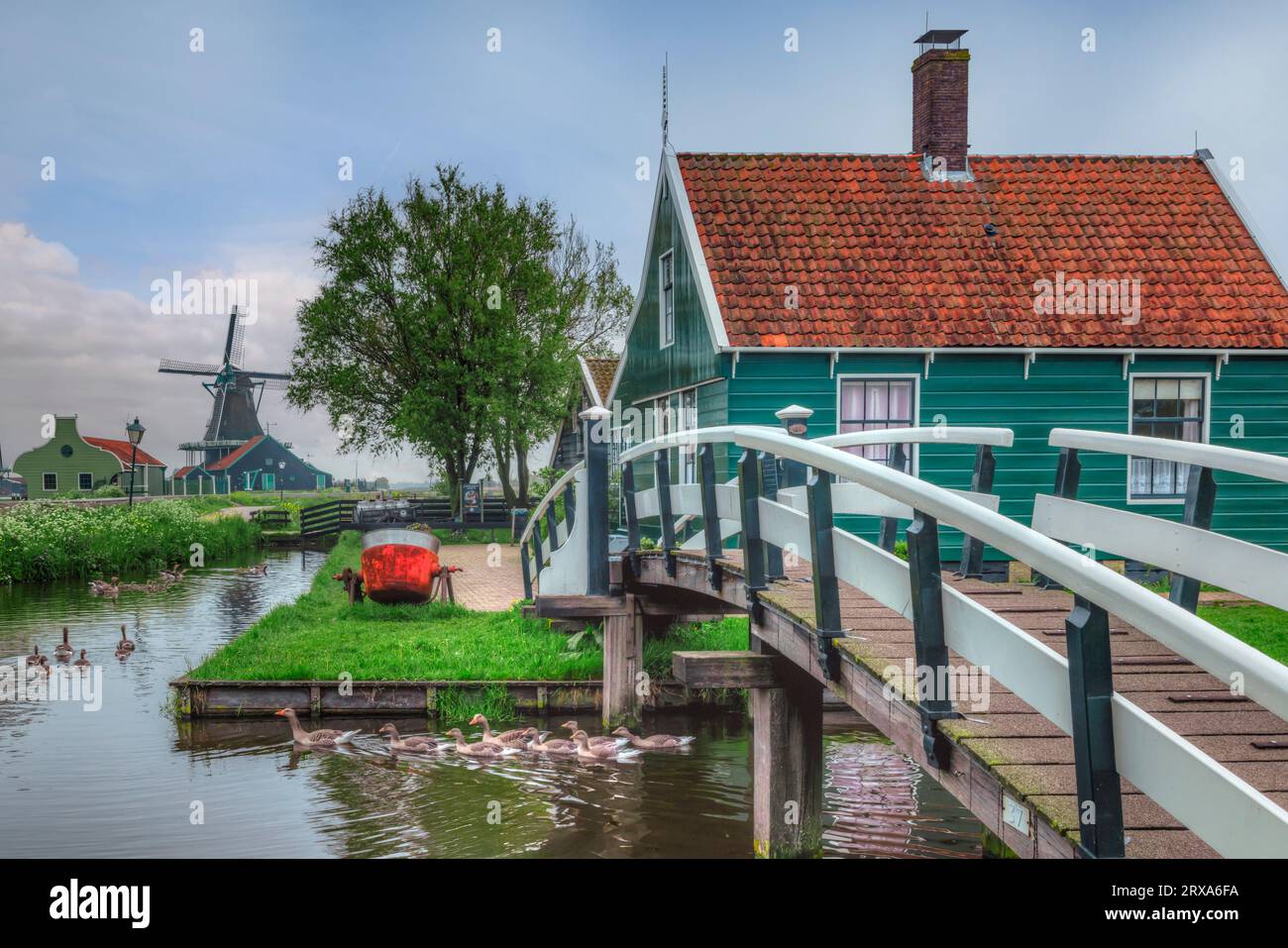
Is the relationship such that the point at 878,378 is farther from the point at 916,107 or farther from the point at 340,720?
the point at 340,720

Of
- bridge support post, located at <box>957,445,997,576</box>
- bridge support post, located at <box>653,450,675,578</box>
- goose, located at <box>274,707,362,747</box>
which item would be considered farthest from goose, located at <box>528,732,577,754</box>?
bridge support post, located at <box>957,445,997,576</box>

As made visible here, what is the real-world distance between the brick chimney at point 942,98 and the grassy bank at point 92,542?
20237 millimetres

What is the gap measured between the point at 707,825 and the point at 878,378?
8492 millimetres

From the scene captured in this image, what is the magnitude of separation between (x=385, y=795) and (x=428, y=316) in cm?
2733

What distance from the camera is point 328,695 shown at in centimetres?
1172

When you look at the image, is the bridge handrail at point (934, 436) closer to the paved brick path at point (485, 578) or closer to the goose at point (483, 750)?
the goose at point (483, 750)

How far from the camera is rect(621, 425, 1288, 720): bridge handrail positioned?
2.56 metres

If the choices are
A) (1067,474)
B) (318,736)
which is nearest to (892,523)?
(1067,474)

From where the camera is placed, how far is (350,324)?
37438 millimetres

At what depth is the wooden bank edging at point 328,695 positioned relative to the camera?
1168 centimetres

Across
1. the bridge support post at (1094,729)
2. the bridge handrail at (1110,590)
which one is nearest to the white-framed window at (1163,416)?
the bridge handrail at (1110,590)

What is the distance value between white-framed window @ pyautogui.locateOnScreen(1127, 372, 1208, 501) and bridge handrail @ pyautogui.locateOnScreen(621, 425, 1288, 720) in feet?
42.4

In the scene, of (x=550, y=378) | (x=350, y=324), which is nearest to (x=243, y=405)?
(x=350, y=324)

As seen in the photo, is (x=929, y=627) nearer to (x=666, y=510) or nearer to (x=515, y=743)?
(x=666, y=510)
